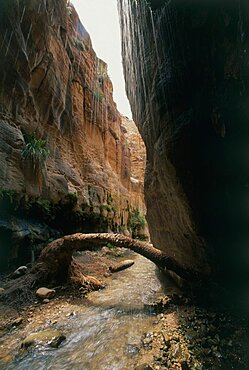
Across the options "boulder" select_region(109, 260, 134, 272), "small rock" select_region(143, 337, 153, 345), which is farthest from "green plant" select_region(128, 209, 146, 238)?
"small rock" select_region(143, 337, 153, 345)

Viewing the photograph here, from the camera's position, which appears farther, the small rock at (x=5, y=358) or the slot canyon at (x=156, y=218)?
the slot canyon at (x=156, y=218)

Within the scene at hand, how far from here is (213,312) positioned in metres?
3.82

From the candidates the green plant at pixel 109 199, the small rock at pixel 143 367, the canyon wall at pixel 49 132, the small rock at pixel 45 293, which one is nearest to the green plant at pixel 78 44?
the canyon wall at pixel 49 132

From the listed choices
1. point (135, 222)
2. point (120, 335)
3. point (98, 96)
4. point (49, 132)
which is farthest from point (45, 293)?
point (135, 222)

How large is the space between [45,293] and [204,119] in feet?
17.1

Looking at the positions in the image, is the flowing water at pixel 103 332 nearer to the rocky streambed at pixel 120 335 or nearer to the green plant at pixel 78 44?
the rocky streambed at pixel 120 335

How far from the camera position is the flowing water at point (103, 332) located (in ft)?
9.68

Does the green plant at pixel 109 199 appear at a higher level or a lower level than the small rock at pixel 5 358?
higher

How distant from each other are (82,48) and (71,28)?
129 centimetres

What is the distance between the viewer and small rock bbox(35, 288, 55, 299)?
4.95m

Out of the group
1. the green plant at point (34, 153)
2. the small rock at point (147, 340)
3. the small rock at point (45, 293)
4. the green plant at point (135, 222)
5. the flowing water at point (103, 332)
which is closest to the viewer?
the flowing water at point (103, 332)

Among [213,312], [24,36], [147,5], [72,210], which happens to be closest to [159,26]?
[147,5]

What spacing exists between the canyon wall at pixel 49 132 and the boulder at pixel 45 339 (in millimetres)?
3706

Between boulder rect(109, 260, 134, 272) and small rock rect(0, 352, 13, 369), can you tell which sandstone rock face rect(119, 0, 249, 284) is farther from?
boulder rect(109, 260, 134, 272)
